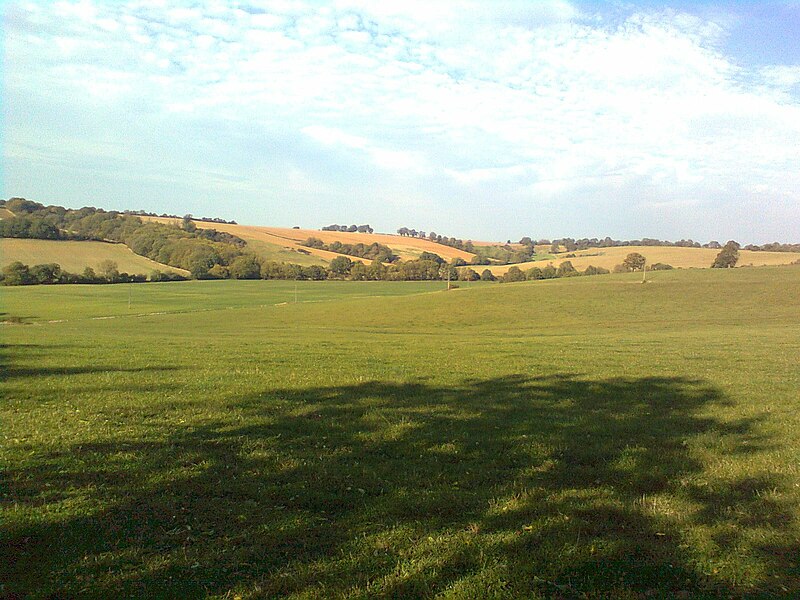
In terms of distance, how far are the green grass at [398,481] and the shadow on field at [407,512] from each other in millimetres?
29

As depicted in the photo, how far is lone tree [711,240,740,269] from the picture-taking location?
330 feet

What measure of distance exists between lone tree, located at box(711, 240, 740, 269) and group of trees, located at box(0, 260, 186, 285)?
9183 centimetres

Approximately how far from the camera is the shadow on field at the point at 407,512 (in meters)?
5.09

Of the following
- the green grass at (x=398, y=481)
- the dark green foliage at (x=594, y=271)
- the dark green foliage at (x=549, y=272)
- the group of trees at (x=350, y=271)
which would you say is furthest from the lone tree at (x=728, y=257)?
the green grass at (x=398, y=481)

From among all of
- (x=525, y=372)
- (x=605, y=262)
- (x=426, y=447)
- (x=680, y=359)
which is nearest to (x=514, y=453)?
(x=426, y=447)

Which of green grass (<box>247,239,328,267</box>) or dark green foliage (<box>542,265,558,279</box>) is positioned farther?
green grass (<box>247,239,328,267</box>)

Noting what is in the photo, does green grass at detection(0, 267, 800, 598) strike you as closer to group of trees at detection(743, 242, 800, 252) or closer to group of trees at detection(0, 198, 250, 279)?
group of trees at detection(0, 198, 250, 279)

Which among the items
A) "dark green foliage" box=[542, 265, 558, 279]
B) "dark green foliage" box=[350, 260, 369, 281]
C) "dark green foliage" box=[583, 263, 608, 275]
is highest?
"dark green foliage" box=[583, 263, 608, 275]

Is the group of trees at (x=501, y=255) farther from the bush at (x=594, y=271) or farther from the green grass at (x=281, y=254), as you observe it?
the green grass at (x=281, y=254)

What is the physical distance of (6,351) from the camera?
20.4 m

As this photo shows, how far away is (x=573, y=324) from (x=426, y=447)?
47.7 metres

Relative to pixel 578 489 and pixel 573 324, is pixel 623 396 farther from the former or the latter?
pixel 573 324

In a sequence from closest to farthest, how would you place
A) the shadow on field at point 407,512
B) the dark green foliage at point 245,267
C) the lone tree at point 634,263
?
1. the shadow on field at point 407,512
2. the lone tree at point 634,263
3. the dark green foliage at point 245,267

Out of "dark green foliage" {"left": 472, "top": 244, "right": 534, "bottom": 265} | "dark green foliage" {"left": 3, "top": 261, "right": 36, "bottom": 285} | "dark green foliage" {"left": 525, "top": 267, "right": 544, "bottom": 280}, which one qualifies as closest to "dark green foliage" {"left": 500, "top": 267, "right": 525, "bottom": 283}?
"dark green foliage" {"left": 525, "top": 267, "right": 544, "bottom": 280}
